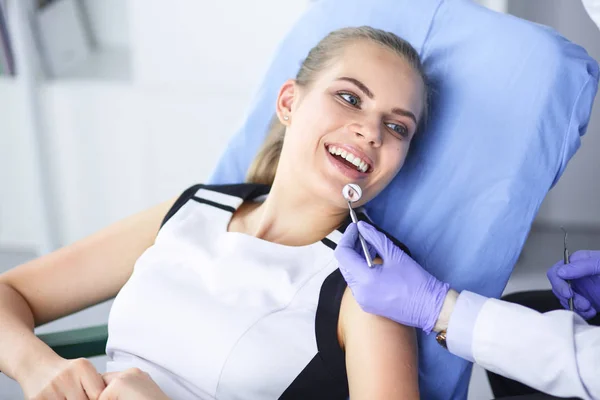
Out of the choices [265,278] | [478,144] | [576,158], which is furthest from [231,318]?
[576,158]

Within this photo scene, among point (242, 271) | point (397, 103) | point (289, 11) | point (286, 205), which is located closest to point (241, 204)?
point (286, 205)

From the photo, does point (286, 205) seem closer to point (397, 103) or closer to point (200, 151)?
point (397, 103)

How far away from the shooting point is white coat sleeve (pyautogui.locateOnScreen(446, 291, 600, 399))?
0.96m

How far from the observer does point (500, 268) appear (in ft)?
4.04

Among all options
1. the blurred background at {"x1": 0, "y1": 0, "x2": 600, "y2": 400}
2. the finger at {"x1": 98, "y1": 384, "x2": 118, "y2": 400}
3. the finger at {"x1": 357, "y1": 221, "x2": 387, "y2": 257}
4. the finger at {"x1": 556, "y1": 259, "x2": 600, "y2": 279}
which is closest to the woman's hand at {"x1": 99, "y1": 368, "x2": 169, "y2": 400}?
the finger at {"x1": 98, "y1": 384, "x2": 118, "y2": 400}

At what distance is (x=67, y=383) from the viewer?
1.10 meters

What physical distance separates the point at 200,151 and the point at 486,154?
1.60 m

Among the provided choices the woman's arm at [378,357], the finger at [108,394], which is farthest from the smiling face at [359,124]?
the finger at [108,394]

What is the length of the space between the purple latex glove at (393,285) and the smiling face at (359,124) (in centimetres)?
13

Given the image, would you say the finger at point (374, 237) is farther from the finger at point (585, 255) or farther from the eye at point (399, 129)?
the finger at point (585, 255)

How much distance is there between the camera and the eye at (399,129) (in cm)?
126

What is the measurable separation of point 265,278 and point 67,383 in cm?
35

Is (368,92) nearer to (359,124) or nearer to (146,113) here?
(359,124)

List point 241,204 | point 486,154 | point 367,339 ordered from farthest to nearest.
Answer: point 241,204, point 486,154, point 367,339
